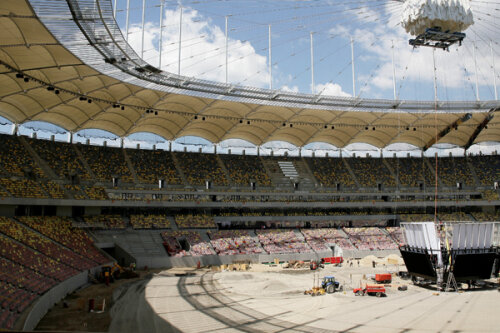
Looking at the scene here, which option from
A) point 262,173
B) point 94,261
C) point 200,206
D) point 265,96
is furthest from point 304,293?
point 262,173

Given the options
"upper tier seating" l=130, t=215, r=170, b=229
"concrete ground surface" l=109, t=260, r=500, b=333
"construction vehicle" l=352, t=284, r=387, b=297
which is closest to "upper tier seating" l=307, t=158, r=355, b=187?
"upper tier seating" l=130, t=215, r=170, b=229

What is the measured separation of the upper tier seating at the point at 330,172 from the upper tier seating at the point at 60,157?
35.4 metres

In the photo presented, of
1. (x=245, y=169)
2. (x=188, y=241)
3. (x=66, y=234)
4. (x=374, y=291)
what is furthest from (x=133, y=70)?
(x=245, y=169)

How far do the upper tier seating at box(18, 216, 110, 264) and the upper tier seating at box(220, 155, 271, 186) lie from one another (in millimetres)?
25327

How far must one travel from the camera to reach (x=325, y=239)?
58.1 m

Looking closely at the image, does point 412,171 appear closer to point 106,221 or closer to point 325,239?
point 325,239

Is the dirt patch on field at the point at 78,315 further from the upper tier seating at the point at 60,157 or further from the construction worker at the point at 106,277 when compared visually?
the upper tier seating at the point at 60,157

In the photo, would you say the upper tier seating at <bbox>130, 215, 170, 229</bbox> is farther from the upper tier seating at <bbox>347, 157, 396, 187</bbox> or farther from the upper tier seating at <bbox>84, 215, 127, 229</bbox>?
the upper tier seating at <bbox>347, 157, 396, 187</bbox>

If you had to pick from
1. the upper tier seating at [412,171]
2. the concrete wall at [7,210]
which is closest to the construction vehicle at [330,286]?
the concrete wall at [7,210]

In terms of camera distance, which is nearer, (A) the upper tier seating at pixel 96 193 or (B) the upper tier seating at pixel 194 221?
(A) the upper tier seating at pixel 96 193

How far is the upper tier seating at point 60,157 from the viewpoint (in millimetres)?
50469

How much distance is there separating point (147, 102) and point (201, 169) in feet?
58.0

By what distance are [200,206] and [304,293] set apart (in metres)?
27.0

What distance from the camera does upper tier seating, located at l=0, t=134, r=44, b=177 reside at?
44125mm
